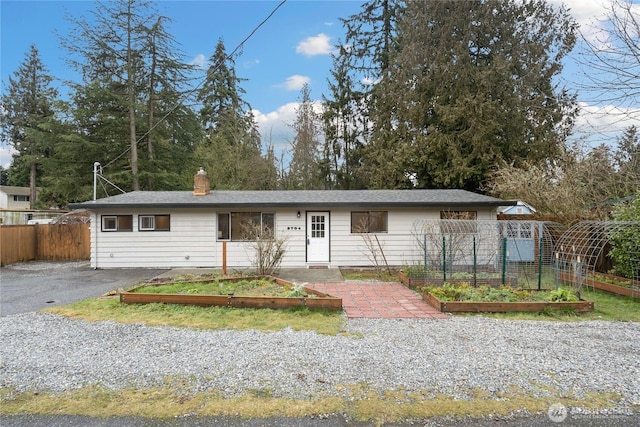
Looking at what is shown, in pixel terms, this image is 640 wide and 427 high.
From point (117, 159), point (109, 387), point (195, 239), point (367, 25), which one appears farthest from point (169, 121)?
point (109, 387)

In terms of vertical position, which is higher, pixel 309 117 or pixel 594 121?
pixel 309 117


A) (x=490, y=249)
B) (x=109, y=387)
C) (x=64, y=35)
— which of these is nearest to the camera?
(x=109, y=387)

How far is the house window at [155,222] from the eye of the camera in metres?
11.2

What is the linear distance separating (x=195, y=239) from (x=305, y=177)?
446 inches

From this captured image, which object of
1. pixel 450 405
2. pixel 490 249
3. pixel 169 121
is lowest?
pixel 450 405

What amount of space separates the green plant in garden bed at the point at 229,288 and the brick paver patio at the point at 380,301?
38.0 inches

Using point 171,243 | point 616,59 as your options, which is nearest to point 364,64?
point 171,243

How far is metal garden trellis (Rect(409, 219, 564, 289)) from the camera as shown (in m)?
7.83

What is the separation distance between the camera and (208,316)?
18.3ft

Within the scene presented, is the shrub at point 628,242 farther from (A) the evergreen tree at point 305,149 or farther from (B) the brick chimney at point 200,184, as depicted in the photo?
(A) the evergreen tree at point 305,149

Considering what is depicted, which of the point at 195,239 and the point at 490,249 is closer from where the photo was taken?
the point at 490,249

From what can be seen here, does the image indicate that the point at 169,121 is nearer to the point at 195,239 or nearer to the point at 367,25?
the point at 195,239

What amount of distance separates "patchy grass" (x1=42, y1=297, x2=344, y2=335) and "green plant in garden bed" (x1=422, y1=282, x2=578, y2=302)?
2175 mm

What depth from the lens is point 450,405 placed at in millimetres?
2928
